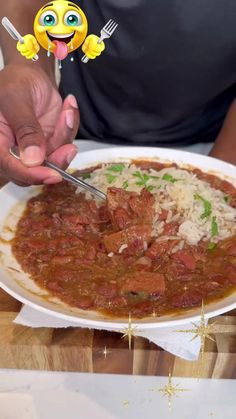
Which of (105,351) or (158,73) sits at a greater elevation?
(158,73)

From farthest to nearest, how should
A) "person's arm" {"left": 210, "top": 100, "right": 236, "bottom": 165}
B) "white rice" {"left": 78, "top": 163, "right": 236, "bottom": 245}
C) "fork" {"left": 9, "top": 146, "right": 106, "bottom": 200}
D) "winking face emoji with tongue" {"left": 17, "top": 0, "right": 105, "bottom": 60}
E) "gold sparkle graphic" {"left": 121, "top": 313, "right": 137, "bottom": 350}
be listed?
"person's arm" {"left": 210, "top": 100, "right": 236, "bottom": 165}, "white rice" {"left": 78, "top": 163, "right": 236, "bottom": 245}, "fork" {"left": 9, "top": 146, "right": 106, "bottom": 200}, "gold sparkle graphic" {"left": 121, "top": 313, "right": 137, "bottom": 350}, "winking face emoji with tongue" {"left": 17, "top": 0, "right": 105, "bottom": 60}

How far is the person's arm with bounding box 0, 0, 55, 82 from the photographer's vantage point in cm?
182

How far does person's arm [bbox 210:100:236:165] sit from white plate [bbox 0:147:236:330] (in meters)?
0.20

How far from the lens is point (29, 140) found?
4.46 ft

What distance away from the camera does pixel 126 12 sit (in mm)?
2010

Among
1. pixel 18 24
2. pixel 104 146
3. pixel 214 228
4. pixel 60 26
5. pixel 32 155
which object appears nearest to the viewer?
pixel 60 26

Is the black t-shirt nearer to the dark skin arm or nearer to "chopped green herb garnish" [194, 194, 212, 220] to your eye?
the dark skin arm

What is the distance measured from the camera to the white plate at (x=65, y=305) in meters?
1.22

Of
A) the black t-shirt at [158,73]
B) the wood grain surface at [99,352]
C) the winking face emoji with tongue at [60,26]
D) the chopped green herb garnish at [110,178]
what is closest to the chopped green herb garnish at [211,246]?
the wood grain surface at [99,352]

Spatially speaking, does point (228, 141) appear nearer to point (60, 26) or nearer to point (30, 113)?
point (30, 113)

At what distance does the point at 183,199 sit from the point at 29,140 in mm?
602

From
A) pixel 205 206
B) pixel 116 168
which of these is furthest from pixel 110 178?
pixel 205 206

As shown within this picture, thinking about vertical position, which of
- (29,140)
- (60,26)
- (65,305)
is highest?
(60,26)

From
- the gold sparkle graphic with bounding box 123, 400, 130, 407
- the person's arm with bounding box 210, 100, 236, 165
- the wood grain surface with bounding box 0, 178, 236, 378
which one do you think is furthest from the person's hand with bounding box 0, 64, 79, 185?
the person's arm with bounding box 210, 100, 236, 165
